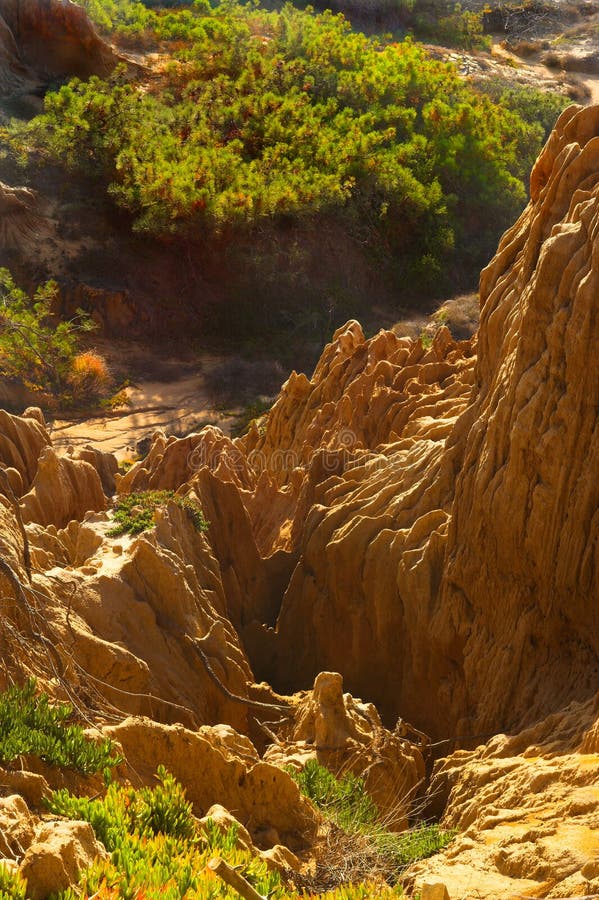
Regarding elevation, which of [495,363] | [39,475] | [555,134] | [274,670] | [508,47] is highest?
[508,47]

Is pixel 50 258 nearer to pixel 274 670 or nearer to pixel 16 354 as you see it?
pixel 16 354

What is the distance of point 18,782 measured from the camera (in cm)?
396

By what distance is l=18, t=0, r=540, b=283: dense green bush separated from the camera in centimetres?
2430

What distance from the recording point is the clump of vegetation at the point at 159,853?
10.7 ft

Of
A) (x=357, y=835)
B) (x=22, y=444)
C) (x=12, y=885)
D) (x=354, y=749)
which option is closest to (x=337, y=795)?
(x=357, y=835)

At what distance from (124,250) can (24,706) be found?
72.4 feet

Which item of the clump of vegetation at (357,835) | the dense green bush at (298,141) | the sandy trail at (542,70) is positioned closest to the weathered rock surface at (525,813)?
the clump of vegetation at (357,835)

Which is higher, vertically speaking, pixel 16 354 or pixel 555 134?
pixel 555 134

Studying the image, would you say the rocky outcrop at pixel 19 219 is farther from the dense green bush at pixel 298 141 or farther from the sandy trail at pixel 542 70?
the sandy trail at pixel 542 70

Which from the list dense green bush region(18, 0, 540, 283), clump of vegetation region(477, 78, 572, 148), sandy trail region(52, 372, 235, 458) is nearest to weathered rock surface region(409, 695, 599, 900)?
sandy trail region(52, 372, 235, 458)

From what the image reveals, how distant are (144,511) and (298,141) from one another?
20162 millimetres

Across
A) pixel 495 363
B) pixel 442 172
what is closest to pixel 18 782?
pixel 495 363

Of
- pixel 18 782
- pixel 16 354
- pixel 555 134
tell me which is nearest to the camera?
pixel 18 782

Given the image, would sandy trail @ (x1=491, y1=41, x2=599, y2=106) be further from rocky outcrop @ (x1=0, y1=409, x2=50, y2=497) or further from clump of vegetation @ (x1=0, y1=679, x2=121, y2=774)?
clump of vegetation @ (x1=0, y1=679, x2=121, y2=774)
